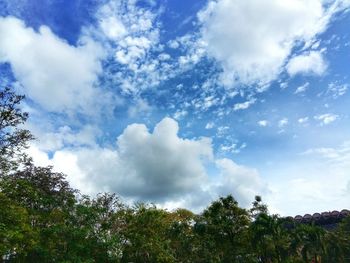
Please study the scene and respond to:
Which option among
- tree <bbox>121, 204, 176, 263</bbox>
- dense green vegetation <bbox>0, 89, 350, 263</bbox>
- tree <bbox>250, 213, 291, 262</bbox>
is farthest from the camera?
tree <bbox>250, 213, 291, 262</bbox>

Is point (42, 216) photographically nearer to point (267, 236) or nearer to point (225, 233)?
point (225, 233)

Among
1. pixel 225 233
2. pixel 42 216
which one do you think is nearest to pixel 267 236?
pixel 225 233

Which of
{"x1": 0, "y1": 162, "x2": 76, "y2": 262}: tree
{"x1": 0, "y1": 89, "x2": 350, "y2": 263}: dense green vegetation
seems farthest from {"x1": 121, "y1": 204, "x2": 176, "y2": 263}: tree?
{"x1": 0, "y1": 162, "x2": 76, "y2": 262}: tree

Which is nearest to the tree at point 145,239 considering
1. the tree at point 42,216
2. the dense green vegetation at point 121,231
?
the dense green vegetation at point 121,231

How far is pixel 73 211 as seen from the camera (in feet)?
138

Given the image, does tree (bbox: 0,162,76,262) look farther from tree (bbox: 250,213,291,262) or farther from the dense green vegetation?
tree (bbox: 250,213,291,262)

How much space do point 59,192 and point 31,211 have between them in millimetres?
8489

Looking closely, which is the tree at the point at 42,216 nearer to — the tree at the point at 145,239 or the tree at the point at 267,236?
the tree at the point at 145,239

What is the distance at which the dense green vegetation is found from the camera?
3221 cm

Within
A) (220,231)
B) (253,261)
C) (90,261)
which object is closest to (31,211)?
(90,261)

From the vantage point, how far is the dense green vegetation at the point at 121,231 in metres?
32.2

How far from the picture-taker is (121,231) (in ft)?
155

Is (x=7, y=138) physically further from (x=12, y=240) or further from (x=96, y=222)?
(x=96, y=222)

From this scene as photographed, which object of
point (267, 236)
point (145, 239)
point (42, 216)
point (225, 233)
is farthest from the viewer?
point (225, 233)
